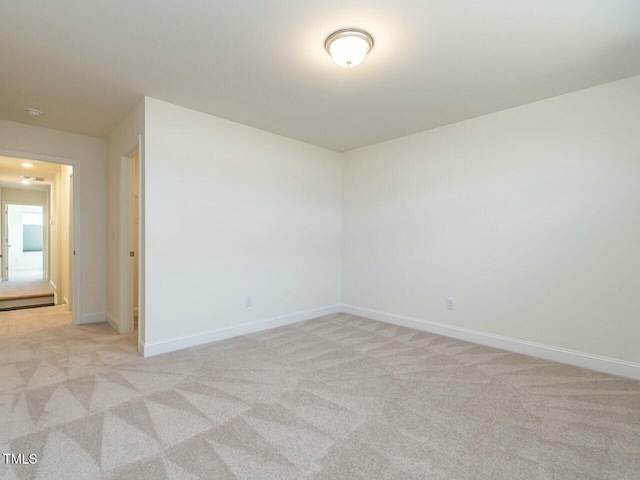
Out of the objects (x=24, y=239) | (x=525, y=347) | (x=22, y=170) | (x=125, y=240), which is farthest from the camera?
(x=24, y=239)

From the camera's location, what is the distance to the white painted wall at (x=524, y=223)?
8.86ft

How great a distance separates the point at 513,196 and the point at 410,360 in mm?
2000

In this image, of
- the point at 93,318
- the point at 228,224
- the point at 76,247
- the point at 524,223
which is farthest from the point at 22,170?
the point at 524,223

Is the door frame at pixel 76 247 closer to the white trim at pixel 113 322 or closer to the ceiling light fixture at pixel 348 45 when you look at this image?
the white trim at pixel 113 322

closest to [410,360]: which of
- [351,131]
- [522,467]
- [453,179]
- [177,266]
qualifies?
[522,467]

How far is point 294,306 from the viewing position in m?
4.34

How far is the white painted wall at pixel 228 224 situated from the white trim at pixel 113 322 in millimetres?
1207

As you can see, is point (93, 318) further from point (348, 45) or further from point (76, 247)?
point (348, 45)

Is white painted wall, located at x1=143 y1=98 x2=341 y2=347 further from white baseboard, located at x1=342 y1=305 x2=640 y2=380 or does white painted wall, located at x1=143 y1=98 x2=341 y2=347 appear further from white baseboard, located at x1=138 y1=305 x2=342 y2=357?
white baseboard, located at x1=342 y1=305 x2=640 y2=380

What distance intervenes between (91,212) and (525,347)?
5581 millimetres

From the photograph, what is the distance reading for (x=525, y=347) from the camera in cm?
315

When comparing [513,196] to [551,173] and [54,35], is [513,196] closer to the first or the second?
[551,173]

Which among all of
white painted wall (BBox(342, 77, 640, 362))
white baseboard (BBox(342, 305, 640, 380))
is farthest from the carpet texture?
white painted wall (BBox(342, 77, 640, 362))

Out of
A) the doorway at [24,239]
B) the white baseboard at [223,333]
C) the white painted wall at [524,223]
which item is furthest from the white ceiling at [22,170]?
the white painted wall at [524,223]
